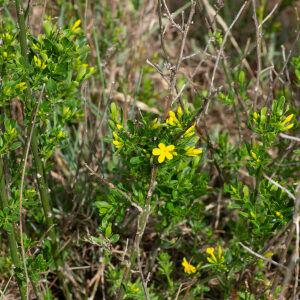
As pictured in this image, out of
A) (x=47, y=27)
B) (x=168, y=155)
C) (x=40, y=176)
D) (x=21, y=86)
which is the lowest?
(x=40, y=176)

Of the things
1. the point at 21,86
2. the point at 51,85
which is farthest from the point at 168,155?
the point at 21,86

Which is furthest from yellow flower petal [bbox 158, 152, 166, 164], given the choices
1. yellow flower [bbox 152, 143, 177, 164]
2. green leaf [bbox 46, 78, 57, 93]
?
green leaf [bbox 46, 78, 57, 93]

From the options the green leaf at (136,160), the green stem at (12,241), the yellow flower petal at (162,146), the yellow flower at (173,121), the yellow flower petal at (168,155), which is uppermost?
the yellow flower at (173,121)

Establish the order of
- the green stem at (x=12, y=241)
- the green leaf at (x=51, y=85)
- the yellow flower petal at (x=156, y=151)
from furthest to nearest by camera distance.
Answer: the green stem at (x=12, y=241), the green leaf at (x=51, y=85), the yellow flower petal at (x=156, y=151)

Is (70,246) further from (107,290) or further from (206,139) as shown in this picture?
(206,139)

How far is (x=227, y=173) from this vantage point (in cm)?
241

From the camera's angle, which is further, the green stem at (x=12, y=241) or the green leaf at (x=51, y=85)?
the green stem at (x=12, y=241)

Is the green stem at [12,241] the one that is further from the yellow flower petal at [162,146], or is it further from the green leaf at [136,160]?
the yellow flower petal at [162,146]

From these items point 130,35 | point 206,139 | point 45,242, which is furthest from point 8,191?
point 130,35

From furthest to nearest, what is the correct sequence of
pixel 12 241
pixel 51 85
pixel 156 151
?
pixel 12 241 < pixel 51 85 < pixel 156 151

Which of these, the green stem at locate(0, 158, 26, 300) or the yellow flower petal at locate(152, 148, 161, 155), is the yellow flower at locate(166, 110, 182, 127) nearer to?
the yellow flower petal at locate(152, 148, 161, 155)

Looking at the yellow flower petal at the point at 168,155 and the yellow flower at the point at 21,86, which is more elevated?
the yellow flower at the point at 21,86

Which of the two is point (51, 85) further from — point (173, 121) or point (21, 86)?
point (173, 121)

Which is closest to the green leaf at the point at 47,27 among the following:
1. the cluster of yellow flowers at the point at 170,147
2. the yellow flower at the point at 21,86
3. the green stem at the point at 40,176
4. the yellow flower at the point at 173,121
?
the green stem at the point at 40,176
